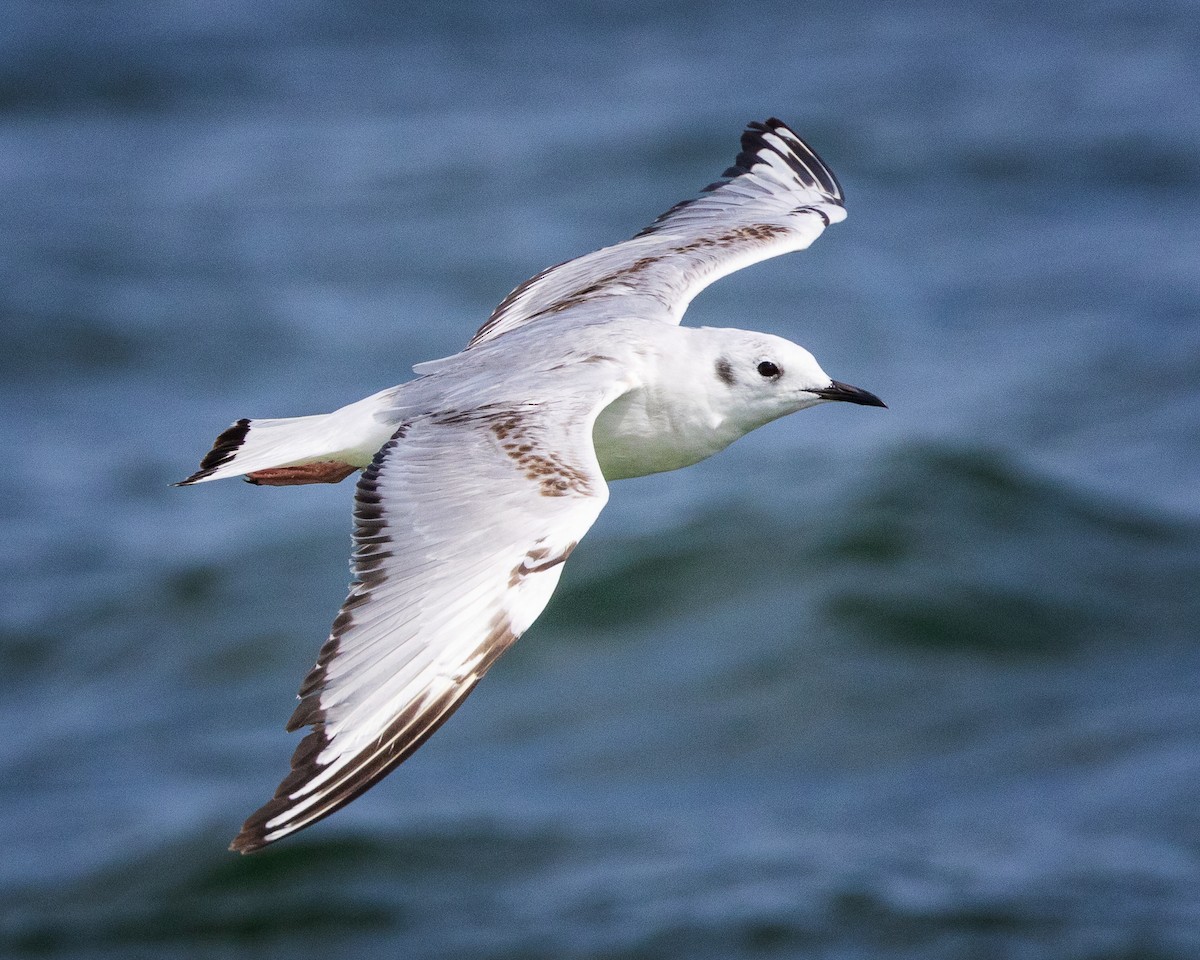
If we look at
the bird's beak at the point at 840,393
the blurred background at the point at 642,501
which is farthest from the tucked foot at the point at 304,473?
the blurred background at the point at 642,501

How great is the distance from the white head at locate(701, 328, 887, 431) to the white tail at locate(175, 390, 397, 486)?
133 cm

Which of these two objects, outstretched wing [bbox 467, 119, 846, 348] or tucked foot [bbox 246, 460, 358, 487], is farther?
outstretched wing [bbox 467, 119, 846, 348]

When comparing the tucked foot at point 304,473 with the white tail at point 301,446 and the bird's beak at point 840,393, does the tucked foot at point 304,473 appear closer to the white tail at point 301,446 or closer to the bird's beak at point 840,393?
the white tail at point 301,446

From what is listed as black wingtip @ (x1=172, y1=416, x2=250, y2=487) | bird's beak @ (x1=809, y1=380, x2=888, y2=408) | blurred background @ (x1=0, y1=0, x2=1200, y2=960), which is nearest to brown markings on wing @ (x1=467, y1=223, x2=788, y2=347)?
black wingtip @ (x1=172, y1=416, x2=250, y2=487)

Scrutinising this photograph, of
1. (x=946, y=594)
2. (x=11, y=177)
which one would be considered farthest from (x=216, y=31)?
(x=946, y=594)

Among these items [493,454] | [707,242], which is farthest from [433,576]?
[707,242]

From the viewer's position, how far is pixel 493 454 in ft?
21.4

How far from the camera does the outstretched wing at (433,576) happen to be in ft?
18.2

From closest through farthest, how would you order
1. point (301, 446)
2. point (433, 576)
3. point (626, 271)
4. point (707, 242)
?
point (433, 576) < point (301, 446) < point (626, 271) < point (707, 242)

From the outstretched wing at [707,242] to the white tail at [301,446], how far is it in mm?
1144

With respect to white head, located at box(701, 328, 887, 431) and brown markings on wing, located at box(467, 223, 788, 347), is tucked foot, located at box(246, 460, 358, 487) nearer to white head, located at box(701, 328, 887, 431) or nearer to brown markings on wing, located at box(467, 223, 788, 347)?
brown markings on wing, located at box(467, 223, 788, 347)

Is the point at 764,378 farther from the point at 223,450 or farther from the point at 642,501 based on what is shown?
the point at 642,501

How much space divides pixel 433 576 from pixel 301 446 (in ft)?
5.15

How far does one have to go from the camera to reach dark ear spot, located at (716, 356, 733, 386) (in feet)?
24.7
